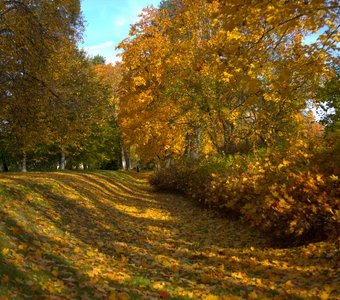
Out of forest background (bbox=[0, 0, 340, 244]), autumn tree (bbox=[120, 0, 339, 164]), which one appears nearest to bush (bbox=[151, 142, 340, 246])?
forest background (bbox=[0, 0, 340, 244])

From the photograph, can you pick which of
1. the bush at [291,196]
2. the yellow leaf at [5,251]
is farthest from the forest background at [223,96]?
the yellow leaf at [5,251]

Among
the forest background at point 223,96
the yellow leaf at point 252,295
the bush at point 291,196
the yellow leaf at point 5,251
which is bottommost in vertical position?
the yellow leaf at point 252,295

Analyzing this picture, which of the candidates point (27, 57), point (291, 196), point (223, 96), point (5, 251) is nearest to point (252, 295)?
point (291, 196)

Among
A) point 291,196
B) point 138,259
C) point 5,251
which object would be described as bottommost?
point 138,259

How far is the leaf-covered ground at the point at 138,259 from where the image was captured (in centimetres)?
454

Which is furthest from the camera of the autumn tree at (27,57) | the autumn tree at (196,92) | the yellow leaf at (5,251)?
the autumn tree at (196,92)

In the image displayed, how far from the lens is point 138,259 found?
649 centimetres

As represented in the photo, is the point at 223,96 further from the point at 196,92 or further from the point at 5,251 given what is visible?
the point at 5,251

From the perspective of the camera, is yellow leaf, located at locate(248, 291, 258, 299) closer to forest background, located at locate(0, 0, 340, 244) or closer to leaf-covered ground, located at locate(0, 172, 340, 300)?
leaf-covered ground, located at locate(0, 172, 340, 300)

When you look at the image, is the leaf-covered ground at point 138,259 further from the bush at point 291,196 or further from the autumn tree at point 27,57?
the autumn tree at point 27,57

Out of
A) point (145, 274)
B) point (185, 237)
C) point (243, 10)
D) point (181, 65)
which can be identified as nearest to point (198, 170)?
point (181, 65)

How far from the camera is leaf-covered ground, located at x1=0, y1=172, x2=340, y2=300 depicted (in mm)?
4539

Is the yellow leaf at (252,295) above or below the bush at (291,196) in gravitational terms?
below

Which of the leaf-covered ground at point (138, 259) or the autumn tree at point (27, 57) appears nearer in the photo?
the leaf-covered ground at point (138, 259)
